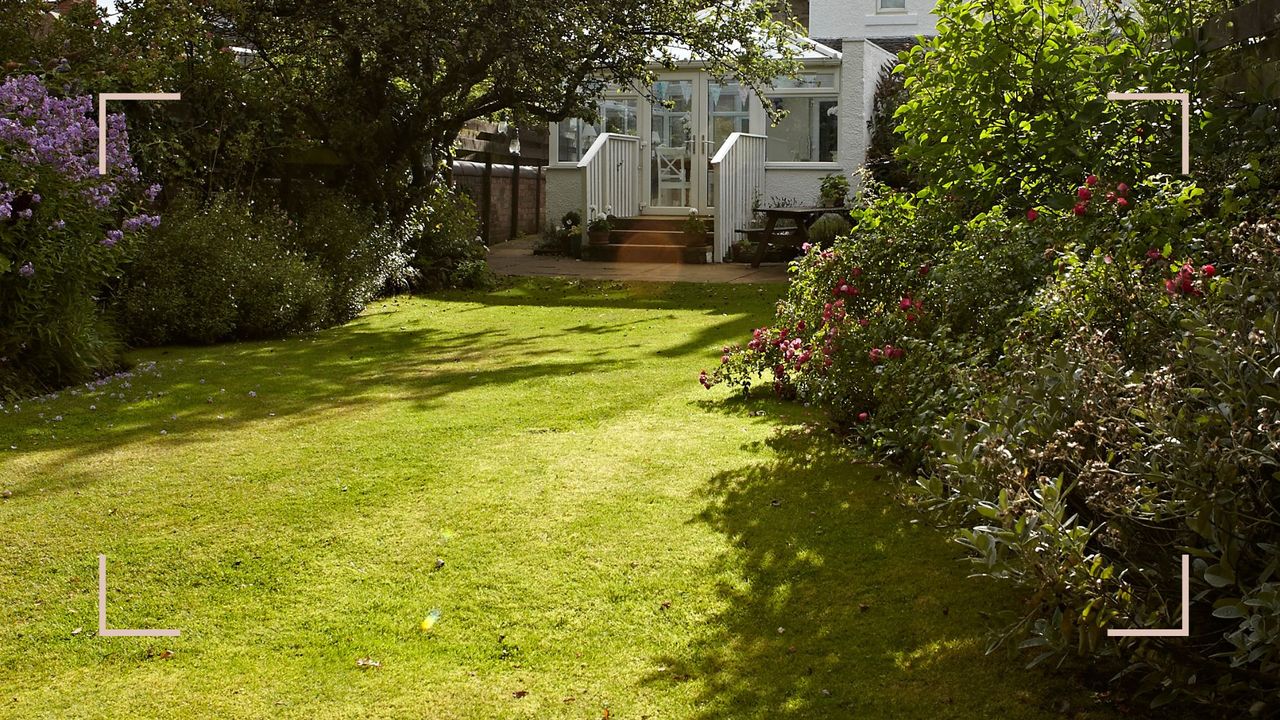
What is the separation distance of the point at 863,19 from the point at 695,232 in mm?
8315

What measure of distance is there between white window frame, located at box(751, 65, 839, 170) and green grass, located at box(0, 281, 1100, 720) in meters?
13.1

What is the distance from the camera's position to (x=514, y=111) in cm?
1453

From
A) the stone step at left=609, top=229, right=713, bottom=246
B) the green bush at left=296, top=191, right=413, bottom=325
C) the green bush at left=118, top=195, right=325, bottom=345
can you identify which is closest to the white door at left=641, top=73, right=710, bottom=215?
the stone step at left=609, top=229, right=713, bottom=246

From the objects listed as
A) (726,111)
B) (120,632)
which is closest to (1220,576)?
(120,632)

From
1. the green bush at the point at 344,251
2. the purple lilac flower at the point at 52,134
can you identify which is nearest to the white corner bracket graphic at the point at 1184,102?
the purple lilac flower at the point at 52,134

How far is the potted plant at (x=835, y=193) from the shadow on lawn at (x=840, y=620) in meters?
14.1

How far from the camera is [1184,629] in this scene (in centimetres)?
292

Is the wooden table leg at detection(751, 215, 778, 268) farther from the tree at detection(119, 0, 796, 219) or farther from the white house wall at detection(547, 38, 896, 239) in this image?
the tree at detection(119, 0, 796, 219)

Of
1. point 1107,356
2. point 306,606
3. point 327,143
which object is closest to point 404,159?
point 327,143

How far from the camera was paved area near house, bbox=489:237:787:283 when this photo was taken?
16.5m

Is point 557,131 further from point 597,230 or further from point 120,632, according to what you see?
point 120,632

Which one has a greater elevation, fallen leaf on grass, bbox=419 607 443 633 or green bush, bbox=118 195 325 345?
green bush, bbox=118 195 325 345

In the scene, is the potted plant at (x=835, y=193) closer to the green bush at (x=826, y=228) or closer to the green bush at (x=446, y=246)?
the green bush at (x=826, y=228)

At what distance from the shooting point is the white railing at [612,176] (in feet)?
63.3
